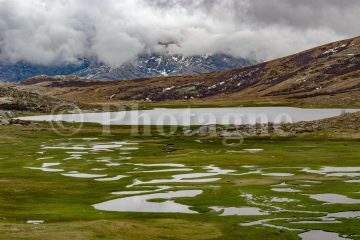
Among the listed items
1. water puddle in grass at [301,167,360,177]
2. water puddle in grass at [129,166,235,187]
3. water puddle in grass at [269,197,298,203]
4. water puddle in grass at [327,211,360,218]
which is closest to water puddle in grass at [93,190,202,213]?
water puddle in grass at [269,197,298,203]

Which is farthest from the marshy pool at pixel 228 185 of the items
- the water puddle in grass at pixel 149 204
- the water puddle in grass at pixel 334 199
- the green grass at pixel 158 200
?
the green grass at pixel 158 200

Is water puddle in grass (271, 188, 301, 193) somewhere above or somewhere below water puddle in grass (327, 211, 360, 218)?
above

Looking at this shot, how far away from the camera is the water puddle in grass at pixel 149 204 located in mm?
55969

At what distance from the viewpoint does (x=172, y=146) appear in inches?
5349

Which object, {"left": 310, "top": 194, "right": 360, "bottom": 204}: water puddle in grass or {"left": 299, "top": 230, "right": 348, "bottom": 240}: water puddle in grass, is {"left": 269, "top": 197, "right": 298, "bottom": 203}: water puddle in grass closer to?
{"left": 310, "top": 194, "right": 360, "bottom": 204}: water puddle in grass

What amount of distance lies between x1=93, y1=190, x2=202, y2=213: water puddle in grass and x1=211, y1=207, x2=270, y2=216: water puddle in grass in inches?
129

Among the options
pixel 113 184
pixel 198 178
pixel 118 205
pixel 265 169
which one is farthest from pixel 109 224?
pixel 265 169

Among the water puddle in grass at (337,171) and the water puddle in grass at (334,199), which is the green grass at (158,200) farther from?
the water puddle in grass at (337,171)

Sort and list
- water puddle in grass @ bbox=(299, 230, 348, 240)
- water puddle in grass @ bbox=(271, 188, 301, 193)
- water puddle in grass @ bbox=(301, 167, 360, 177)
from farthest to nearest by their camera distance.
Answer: water puddle in grass @ bbox=(301, 167, 360, 177) → water puddle in grass @ bbox=(271, 188, 301, 193) → water puddle in grass @ bbox=(299, 230, 348, 240)

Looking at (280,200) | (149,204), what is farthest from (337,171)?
(149,204)

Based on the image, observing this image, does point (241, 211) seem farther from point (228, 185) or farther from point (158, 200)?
point (228, 185)

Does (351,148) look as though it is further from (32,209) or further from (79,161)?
(32,209)

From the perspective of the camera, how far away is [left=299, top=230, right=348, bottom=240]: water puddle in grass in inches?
1681

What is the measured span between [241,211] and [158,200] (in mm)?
11203
